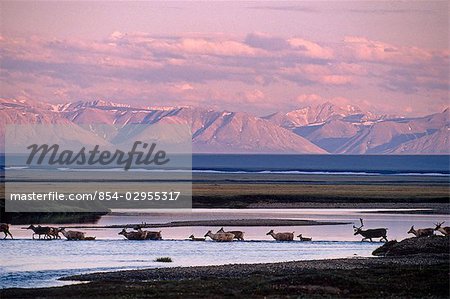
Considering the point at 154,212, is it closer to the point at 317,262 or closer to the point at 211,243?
the point at 211,243

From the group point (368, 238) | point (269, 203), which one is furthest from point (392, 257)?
point (269, 203)

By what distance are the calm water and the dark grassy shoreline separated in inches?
107

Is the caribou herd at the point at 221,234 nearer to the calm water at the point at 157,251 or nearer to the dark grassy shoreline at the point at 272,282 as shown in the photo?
the calm water at the point at 157,251

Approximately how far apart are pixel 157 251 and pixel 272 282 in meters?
14.3

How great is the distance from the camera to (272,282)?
3177cm

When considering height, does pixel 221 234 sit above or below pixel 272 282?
above

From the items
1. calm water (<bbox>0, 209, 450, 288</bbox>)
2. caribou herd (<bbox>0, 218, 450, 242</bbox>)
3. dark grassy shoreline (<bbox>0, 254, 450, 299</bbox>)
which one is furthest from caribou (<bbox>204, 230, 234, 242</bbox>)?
dark grassy shoreline (<bbox>0, 254, 450, 299</bbox>)

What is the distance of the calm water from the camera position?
38188 millimetres

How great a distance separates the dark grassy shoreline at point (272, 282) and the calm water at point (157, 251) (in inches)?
107

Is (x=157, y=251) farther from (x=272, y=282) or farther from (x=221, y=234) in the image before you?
(x=272, y=282)

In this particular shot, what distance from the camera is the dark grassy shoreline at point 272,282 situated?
29.7 metres

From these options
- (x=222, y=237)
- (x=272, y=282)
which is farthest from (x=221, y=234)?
(x=272, y=282)

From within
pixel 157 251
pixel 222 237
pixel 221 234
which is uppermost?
pixel 221 234

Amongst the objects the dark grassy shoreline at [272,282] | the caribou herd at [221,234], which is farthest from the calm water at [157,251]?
the dark grassy shoreline at [272,282]
